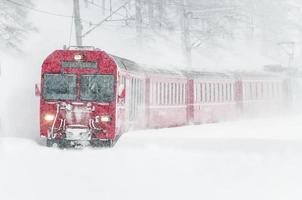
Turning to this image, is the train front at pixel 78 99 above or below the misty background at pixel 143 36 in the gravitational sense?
below

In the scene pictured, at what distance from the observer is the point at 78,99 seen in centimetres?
1641

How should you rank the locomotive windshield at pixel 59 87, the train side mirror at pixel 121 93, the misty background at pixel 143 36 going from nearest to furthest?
the locomotive windshield at pixel 59 87 < the train side mirror at pixel 121 93 < the misty background at pixel 143 36

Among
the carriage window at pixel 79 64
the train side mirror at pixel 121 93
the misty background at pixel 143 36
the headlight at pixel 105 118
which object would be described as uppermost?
the misty background at pixel 143 36

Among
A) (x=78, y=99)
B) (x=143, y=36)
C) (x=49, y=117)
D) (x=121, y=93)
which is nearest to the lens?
(x=49, y=117)

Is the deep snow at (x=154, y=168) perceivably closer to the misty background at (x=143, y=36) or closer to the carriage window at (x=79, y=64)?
the carriage window at (x=79, y=64)

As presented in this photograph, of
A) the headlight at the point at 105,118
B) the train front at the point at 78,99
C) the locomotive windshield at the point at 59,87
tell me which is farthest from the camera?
the locomotive windshield at the point at 59,87

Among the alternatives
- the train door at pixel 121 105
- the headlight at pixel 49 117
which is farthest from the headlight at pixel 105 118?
the headlight at pixel 49 117

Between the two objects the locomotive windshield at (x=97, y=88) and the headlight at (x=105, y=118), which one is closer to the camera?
the headlight at (x=105, y=118)

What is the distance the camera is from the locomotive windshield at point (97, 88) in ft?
54.0

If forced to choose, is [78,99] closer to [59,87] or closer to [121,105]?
[59,87]

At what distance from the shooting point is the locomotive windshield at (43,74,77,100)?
16406 millimetres

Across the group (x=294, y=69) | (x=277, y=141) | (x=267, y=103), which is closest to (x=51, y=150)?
(x=277, y=141)

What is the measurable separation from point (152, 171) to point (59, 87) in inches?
229

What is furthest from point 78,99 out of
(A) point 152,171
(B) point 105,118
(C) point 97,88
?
(A) point 152,171
